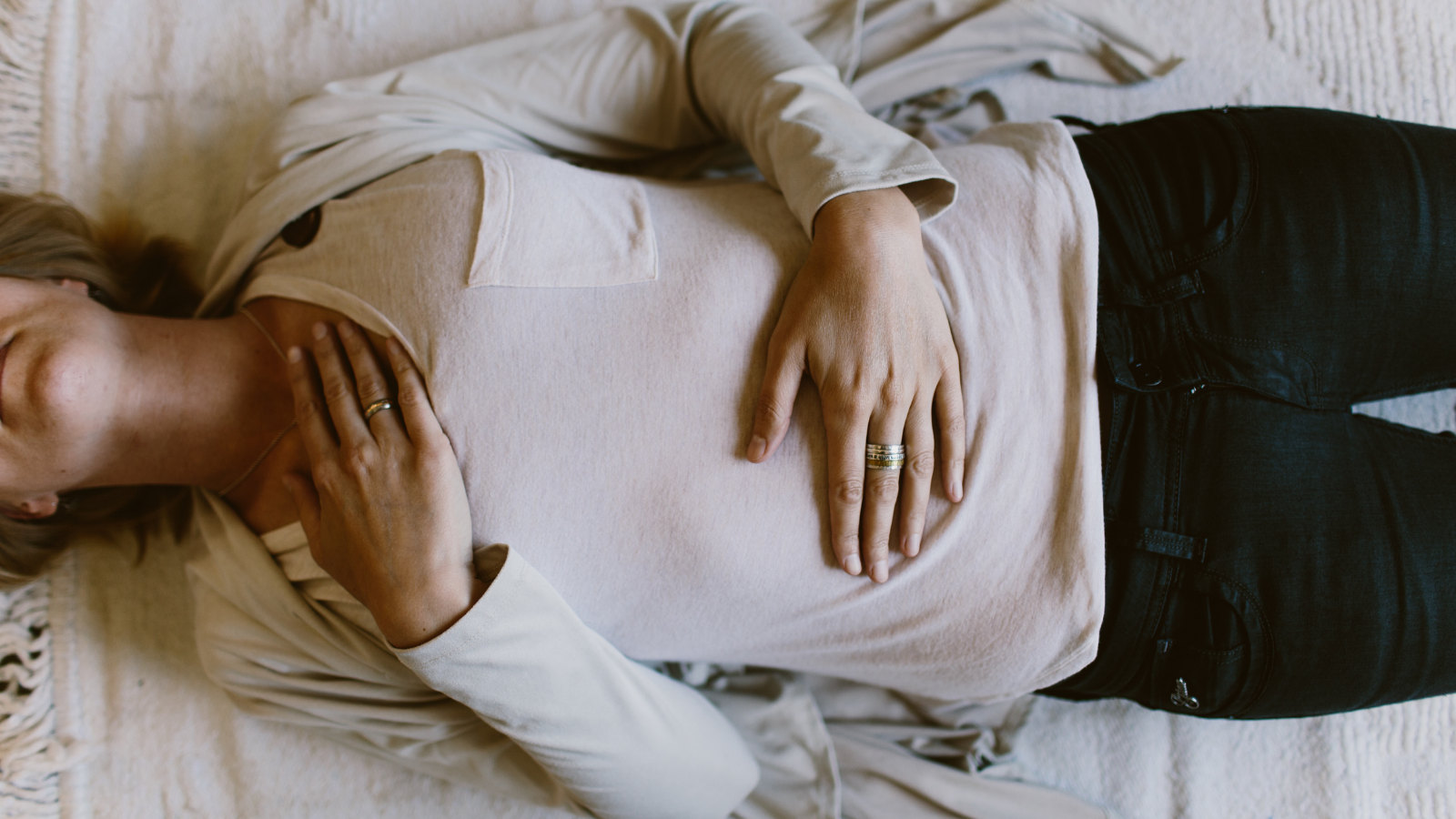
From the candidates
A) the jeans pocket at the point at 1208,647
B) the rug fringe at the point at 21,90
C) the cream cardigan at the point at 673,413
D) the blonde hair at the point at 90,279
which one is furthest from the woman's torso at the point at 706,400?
the rug fringe at the point at 21,90

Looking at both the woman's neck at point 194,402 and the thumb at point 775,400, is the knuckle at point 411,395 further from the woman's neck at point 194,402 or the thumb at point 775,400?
the thumb at point 775,400

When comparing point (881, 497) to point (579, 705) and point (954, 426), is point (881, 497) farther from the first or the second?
point (579, 705)

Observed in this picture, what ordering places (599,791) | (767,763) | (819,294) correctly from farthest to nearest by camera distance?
(767,763), (599,791), (819,294)

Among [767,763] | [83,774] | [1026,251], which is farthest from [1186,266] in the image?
[83,774]

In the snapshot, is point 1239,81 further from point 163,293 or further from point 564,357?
point 163,293

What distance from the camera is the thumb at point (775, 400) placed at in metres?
0.73

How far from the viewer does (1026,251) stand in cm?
78

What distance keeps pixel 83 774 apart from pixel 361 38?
3.45 ft

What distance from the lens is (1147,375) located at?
2.52 feet

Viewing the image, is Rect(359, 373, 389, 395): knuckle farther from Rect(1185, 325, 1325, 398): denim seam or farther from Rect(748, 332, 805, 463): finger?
Rect(1185, 325, 1325, 398): denim seam

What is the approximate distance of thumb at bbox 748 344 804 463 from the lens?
73 cm

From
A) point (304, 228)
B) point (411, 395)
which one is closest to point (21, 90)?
point (304, 228)

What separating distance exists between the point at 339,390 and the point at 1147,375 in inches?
32.3

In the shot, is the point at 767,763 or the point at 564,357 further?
the point at 767,763
